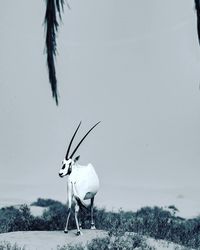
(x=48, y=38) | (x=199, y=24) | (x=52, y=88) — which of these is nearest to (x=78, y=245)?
(x=52, y=88)

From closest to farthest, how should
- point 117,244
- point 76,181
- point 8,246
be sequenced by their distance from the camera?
point 8,246 → point 117,244 → point 76,181

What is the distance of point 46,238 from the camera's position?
40.1ft

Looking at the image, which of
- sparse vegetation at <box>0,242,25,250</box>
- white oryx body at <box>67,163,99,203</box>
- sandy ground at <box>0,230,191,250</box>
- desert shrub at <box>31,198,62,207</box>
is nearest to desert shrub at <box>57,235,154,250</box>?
sandy ground at <box>0,230,191,250</box>

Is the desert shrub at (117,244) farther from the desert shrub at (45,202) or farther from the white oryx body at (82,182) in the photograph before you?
the desert shrub at (45,202)

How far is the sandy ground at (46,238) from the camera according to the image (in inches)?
459

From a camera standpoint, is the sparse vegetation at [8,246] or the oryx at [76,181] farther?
the oryx at [76,181]

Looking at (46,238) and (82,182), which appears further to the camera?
(82,182)

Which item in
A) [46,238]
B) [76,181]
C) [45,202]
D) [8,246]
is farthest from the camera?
[45,202]

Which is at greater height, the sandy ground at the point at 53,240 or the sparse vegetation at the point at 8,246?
the sandy ground at the point at 53,240

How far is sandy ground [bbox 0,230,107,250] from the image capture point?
38.2ft

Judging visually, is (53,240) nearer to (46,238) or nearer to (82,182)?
(46,238)

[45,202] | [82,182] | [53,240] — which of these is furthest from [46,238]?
[45,202]

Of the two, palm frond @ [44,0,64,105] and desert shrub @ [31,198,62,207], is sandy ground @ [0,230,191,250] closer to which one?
palm frond @ [44,0,64,105]

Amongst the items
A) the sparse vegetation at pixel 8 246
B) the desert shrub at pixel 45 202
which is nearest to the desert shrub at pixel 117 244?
the sparse vegetation at pixel 8 246
